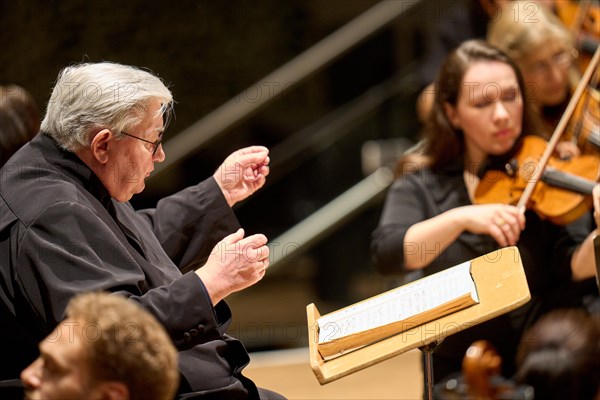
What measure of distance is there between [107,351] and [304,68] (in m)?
3.46

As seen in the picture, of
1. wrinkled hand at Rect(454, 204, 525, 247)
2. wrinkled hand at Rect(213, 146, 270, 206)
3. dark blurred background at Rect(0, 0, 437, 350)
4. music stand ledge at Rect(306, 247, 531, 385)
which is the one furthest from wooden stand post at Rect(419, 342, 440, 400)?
dark blurred background at Rect(0, 0, 437, 350)

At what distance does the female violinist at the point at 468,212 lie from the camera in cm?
279

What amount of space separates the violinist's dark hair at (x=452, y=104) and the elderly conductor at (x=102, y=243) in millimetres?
983

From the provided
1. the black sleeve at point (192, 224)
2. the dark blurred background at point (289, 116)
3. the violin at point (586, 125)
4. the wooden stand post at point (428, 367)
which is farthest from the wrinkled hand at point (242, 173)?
the dark blurred background at point (289, 116)

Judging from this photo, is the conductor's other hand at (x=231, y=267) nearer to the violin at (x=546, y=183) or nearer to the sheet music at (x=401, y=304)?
the sheet music at (x=401, y=304)

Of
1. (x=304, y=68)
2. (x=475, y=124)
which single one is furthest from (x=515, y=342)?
(x=304, y=68)

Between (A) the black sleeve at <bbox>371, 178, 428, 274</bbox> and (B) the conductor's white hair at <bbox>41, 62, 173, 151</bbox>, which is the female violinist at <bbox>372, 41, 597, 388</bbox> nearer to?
(A) the black sleeve at <bbox>371, 178, 428, 274</bbox>

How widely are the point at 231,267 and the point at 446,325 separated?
1.53ft

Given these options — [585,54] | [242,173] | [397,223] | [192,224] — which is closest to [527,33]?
[585,54]

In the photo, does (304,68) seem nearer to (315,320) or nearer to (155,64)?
(155,64)

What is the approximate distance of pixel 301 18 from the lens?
16.5 ft

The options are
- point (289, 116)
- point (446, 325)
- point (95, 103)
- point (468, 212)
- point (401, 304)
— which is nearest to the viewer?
point (446, 325)

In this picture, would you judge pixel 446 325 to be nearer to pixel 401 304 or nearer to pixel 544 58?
pixel 401 304

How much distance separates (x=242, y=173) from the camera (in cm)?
257
